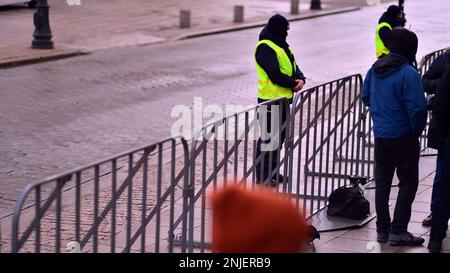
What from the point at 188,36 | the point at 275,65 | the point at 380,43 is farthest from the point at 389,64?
the point at 188,36

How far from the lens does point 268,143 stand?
7965 mm

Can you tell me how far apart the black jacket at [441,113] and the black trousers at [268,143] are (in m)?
1.27

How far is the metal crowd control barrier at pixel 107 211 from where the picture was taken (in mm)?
5215

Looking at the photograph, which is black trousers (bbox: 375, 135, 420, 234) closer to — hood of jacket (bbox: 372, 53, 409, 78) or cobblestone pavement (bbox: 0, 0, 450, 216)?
hood of jacket (bbox: 372, 53, 409, 78)

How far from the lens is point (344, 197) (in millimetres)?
8781

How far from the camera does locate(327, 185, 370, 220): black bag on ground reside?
866 cm

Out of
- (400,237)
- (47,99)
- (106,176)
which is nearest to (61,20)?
(47,99)

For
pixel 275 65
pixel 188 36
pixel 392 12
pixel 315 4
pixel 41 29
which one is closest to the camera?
pixel 275 65

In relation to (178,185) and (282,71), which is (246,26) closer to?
(282,71)

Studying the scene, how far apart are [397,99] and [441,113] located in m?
0.41

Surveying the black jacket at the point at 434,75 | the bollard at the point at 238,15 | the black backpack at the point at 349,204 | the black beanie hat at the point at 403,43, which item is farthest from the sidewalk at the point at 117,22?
the black beanie hat at the point at 403,43

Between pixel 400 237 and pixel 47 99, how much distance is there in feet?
32.2

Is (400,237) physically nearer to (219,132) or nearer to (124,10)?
(219,132)

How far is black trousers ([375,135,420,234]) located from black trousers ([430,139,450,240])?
0.77 feet
